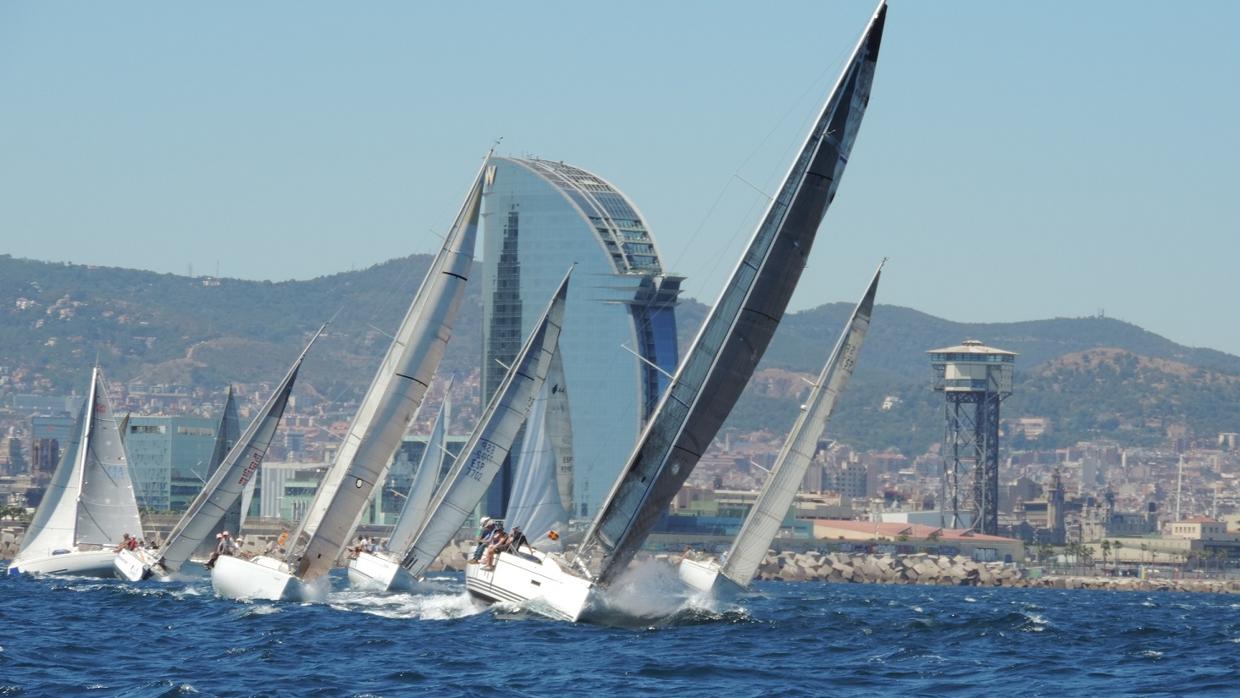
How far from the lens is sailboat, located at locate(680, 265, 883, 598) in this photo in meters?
55.6

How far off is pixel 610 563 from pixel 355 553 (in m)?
16.7

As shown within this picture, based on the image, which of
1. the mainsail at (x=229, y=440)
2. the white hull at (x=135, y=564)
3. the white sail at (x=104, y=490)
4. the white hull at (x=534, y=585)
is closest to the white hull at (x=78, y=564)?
the white hull at (x=135, y=564)

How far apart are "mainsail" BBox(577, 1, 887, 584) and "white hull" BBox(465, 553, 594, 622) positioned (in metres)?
0.75

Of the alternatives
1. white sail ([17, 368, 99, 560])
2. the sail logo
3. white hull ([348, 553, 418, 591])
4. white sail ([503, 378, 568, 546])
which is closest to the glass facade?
white sail ([17, 368, 99, 560])

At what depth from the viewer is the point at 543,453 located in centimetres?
5150

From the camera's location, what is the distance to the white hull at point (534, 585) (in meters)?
39.0

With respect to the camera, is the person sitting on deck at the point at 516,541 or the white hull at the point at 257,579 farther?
the white hull at the point at 257,579

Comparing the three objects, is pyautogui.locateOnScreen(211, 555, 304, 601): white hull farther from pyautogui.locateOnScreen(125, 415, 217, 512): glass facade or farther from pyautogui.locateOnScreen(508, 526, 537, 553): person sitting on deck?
pyautogui.locateOnScreen(125, 415, 217, 512): glass facade

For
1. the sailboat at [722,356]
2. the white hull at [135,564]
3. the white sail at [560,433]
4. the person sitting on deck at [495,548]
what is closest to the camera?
the sailboat at [722,356]

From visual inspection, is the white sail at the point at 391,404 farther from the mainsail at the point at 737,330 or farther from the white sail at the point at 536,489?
the mainsail at the point at 737,330

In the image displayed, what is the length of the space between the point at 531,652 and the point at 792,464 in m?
23.4

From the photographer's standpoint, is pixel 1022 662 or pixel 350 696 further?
pixel 1022 662

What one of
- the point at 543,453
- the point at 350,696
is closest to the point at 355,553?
the point at 543,453

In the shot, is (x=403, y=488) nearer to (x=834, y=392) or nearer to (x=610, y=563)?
(x=834, y=392)
